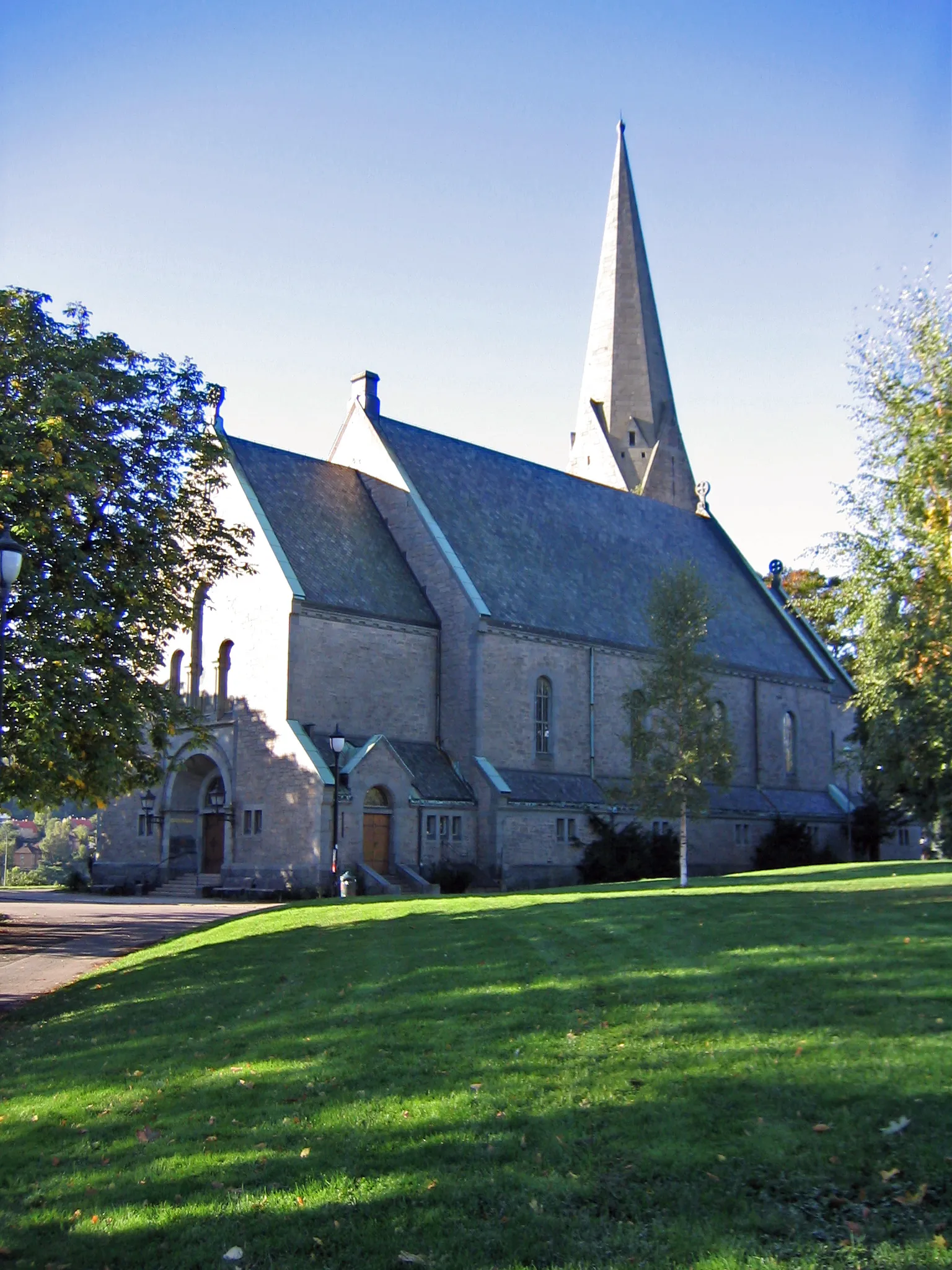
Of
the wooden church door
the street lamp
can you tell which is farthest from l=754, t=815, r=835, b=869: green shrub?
the street lamp

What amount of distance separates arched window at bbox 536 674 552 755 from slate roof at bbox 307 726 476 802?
12.9ft

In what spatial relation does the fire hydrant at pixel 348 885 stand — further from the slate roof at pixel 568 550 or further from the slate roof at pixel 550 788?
the slate roof at pixel 568 550

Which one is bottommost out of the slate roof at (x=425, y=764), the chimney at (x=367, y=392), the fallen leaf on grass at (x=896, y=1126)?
the fallen leaf on grass at (x=896, y=1126)

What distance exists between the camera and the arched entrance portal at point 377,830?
37344 millimetres

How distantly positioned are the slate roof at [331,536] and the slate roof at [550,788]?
6286 millimetres

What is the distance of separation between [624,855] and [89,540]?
2497 cm

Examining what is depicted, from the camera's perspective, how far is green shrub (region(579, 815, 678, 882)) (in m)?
40.8

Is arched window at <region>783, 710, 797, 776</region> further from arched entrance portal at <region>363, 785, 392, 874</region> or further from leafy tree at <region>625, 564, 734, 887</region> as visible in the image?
arched entrance portal at <region>363, 785, 392, 874</region>

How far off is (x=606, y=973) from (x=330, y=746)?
24.5 m

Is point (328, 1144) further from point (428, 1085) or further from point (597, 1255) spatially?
point (597, 1255)

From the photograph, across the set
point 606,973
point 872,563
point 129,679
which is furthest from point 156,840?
point 606,973

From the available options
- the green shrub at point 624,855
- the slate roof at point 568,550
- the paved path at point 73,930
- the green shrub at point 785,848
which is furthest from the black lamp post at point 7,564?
the green shrub at point 785,848

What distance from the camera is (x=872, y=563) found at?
23312 millimetres

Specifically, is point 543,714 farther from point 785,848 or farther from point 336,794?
point 785,848
